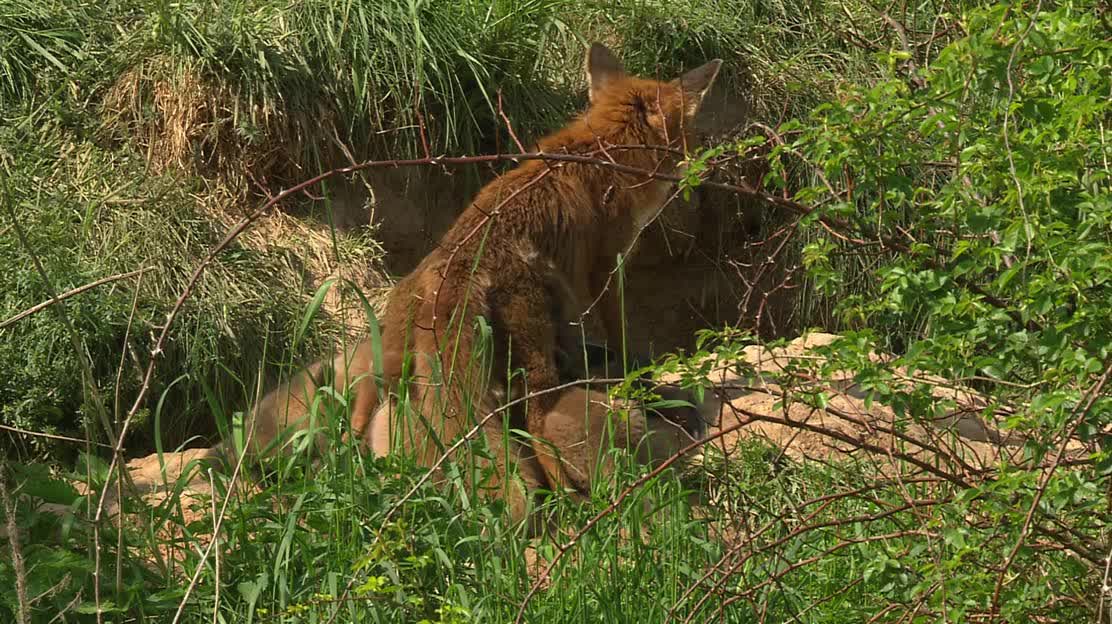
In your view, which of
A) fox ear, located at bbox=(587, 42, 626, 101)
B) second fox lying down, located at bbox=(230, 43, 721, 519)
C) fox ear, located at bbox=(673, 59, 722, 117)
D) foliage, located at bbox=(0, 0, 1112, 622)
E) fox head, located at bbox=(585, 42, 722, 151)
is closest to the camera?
foliage, located at bbox=(0, 0, 1112, 622)

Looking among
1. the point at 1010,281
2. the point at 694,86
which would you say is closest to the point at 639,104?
the point at 694,86

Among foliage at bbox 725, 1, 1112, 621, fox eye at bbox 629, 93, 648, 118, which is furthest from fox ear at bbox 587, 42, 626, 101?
foliage at bbox 725, 1, 1112, 621

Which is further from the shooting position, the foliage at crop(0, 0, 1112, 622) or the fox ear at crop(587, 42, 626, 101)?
the fox ear at crop(587, 42, 626, 101)

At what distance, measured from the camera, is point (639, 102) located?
627 cm

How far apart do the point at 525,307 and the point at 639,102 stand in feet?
4.86

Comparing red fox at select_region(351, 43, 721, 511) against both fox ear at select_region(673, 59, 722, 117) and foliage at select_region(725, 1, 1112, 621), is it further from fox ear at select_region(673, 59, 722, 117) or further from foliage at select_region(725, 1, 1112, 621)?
foliage at select_region(725, 1, 1112, 621)

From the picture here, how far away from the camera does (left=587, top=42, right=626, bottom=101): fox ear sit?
22.1 ft

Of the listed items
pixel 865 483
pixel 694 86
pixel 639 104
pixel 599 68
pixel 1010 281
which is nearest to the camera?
pixel 1010 281

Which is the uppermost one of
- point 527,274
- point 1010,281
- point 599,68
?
point 599,68

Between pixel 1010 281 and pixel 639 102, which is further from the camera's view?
pixel 639 102

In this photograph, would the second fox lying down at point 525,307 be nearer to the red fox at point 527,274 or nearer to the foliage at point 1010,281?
the red fox at point 527,274

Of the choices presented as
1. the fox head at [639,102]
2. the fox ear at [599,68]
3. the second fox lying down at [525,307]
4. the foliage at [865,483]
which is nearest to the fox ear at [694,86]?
the fox head at [639,102]

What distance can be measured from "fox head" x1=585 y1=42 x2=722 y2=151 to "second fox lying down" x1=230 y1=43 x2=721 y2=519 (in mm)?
11

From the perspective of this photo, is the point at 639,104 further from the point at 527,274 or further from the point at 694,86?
the point at 527,274
